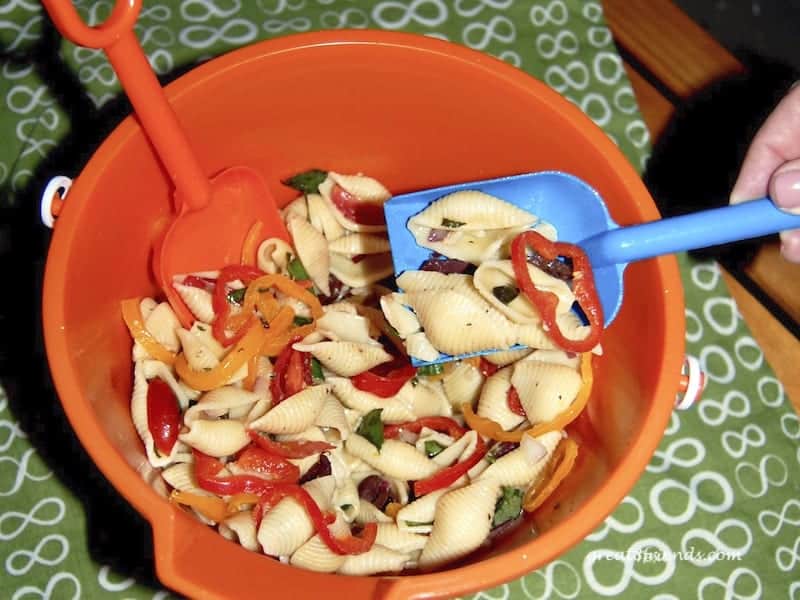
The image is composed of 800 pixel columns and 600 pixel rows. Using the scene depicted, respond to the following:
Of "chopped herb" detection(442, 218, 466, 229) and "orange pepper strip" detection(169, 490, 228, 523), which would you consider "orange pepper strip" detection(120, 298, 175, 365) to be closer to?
"orange pepper strip" detection(169, 490, 228, 523)

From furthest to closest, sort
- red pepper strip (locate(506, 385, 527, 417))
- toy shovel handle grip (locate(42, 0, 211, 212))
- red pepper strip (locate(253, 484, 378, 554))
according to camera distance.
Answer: red pepper strip (locate(506, 385, 527, 417)) < red pepper strip (locate(253, 484, 378, 554)) < toy shovel handle grip (locate(42, 0, 211, 212))

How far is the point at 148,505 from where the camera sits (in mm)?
827

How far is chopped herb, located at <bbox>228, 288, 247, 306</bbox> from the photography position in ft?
3.53

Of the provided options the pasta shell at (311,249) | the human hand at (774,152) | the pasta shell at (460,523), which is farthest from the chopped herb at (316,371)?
the human hand at (774,152)

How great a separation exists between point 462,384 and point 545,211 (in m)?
0.24

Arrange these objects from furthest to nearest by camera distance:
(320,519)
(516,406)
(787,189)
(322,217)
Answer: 1. (322,217)
2. (516,406)
3. (320,519)
4. (787,189)

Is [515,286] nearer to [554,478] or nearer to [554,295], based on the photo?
[554,295]

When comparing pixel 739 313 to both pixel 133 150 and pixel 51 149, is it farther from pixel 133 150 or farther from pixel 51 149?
pixel 51 149

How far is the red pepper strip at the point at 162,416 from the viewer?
974 millimetres

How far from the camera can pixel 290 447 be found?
1.02 metres

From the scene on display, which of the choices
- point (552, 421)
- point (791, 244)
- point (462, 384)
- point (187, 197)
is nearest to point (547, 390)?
point (552, 421)

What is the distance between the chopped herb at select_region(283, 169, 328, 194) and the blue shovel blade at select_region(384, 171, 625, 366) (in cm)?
16

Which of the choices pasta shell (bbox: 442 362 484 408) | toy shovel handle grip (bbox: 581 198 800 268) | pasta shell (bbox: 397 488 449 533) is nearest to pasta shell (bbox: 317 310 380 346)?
pasta shell (bbox: 442 362 484 408)

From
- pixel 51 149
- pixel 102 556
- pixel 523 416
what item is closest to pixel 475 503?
pixel 523 416
